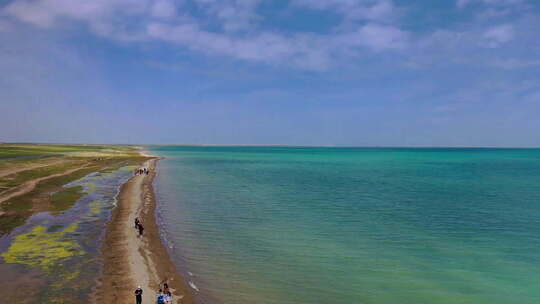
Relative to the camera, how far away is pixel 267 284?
826 inches

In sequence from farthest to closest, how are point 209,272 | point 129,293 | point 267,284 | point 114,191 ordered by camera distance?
1. point 114,191
2. point 209,272
3. point 267,284
4. point 129,293

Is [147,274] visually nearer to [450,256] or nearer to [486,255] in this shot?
[450,256]

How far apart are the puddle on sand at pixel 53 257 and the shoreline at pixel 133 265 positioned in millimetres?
728

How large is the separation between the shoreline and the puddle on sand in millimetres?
728

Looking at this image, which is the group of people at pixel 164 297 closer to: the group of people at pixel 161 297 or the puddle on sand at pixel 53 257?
the group of people at pixel 161 297

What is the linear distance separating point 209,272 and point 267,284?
3.91 meters

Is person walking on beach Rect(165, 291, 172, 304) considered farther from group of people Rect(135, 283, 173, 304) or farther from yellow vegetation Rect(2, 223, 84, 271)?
yellow vegetation Rect(2, 223, 84, 271)

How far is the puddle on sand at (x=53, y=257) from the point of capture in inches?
758

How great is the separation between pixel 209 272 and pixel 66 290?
7.50 metres

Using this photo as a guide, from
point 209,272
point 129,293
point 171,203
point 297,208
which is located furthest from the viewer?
point 171,203

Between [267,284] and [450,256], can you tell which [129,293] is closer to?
[267,284]

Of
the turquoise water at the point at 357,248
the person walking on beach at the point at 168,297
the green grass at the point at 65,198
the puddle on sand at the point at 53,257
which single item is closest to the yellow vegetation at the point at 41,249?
the puddle on sand at the point at 53,257

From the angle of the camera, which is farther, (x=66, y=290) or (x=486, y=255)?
(x=486, y=255)

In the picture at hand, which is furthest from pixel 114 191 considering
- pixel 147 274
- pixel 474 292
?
pixel 474 292
